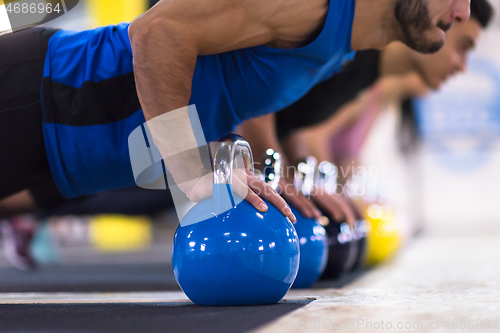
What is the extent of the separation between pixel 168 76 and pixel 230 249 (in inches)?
18.1

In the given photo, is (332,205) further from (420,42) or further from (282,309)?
(282,309)

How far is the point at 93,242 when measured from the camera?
624 centimetres

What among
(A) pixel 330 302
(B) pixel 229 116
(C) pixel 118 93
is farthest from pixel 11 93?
(A) pixel 330 302

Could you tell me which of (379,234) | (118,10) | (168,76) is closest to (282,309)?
(168,76)

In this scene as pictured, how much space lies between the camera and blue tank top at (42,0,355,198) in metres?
1.46

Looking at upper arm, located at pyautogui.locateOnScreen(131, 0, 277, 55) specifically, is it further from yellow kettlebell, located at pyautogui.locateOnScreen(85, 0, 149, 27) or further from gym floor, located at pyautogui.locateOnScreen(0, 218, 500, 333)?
yellow kettlebell, located at pyautogui.locateOnScreen(85, 0, 149, 27)

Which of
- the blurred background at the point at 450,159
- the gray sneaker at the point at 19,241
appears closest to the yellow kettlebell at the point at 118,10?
the blurred background at the point at 450,159

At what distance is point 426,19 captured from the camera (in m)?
1.43

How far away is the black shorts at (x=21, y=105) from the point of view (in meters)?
1.50

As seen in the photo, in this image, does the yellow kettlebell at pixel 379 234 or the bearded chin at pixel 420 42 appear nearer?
the bearded chin at pixel 420 42

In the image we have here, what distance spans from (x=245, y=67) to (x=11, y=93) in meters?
0.68

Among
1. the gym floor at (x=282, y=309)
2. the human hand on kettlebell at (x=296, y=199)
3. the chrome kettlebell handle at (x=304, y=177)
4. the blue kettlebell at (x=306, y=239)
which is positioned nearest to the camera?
the gym floor at (x=282, y=309)

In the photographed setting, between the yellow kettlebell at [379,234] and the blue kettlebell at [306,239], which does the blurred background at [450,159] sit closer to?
the yellow kettlebell at [379,234]

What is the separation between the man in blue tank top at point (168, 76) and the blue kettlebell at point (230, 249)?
76 millimetres
